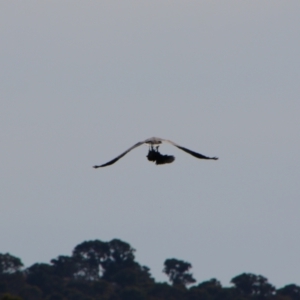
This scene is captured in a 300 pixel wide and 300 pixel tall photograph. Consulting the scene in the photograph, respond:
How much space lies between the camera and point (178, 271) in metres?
168

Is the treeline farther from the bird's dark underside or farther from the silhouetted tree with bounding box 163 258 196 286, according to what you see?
the bird's dark underside

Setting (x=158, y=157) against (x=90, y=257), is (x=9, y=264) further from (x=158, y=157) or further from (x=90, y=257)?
(x=158, y=157)

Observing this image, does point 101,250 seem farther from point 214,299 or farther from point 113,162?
point 113,162

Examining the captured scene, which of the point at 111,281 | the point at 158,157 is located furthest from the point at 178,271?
the point at 158,157

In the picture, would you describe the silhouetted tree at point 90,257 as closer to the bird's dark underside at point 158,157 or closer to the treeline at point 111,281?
the treeline at point 111,281

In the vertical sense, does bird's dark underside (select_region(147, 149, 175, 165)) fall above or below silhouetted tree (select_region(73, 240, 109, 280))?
below

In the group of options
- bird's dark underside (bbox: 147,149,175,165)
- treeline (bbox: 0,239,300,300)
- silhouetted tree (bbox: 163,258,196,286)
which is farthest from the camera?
silhouetted tree (bbox: 163,258,196,286)

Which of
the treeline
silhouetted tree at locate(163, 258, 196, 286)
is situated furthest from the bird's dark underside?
silhouetted tree at locate(163, 258, 196, 286)

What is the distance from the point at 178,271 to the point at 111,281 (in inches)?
451

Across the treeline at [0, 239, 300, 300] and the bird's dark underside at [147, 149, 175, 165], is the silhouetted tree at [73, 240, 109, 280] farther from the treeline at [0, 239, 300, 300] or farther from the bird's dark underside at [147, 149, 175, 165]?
the bird's dark underside at [147, 149, 175, 165]

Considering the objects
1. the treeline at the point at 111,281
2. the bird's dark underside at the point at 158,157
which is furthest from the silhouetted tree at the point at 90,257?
the bird's dark underside at the point at 158,157

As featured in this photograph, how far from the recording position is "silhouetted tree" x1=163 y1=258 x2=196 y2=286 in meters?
163

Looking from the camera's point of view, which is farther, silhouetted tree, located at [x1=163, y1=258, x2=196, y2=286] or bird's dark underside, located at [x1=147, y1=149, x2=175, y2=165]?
silhouetted tree, located at [x1=163, y1=258, x2=196, y2=286]

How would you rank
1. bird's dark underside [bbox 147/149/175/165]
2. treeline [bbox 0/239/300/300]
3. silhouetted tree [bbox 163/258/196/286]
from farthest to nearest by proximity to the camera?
silhouetted tree [bbox 163/258/196/286]
treeline [bbox 0/239/300/300]
bird's dark underside [bbox 147/149/175/165]
